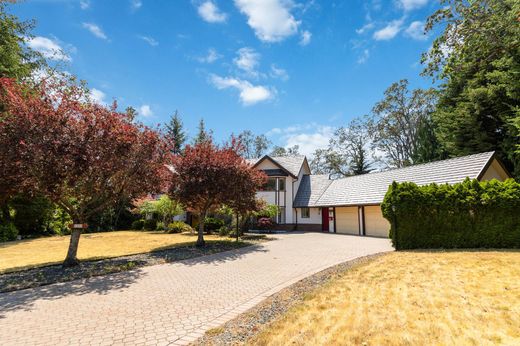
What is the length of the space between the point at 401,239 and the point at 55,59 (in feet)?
90.7

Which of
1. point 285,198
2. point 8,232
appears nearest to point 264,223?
point 285,198

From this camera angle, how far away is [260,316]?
5.55 m

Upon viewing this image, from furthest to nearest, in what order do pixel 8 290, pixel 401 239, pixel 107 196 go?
pixel 401 239, pixel 107 196, pixel 8 290

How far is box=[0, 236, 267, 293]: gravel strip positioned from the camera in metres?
8.30

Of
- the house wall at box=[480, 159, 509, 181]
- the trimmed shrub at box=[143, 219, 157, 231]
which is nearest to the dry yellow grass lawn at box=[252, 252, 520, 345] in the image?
the house wall at box=[480, 159, 509, 181]

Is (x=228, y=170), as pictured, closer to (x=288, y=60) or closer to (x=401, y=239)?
(x=288, y=60)

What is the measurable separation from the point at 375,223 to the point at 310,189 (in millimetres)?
9009

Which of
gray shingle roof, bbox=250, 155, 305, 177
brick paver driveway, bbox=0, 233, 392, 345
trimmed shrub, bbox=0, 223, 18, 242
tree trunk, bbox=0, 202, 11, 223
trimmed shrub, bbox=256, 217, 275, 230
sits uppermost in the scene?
gray shingle roof, bbox=250, 155, 305, 177

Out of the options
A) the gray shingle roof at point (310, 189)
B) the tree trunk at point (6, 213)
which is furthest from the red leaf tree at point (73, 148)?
the gray shingle roof at point (310, 189)

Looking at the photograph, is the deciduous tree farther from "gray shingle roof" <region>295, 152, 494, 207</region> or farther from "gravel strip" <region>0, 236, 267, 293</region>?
"gravel strip" <region>0, 236, 267, 293</region>

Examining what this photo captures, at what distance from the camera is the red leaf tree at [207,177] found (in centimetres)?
1456

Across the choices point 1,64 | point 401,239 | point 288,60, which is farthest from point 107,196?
point 401,239

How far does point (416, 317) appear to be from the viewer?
5.09 metres

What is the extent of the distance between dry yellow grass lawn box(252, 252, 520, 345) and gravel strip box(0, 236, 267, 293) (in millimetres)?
7362
